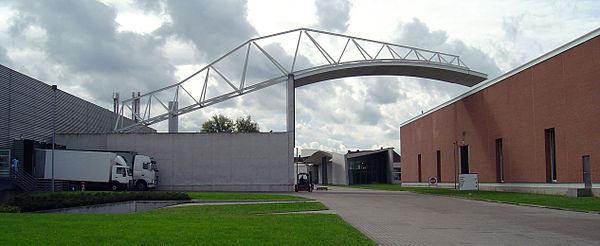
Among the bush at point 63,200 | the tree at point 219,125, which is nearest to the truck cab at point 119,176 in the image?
the bush at point 63,200

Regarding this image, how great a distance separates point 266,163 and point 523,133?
20156 millimetres

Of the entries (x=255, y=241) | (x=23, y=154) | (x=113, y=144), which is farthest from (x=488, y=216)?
(x=113, y=144)

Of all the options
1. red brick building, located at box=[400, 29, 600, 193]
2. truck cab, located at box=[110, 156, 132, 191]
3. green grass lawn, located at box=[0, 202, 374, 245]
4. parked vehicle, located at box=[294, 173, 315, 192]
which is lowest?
parked vehicle, located at box=[294, 173, 315, 192]

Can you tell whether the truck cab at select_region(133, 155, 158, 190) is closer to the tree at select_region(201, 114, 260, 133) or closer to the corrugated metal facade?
the corrugated metal facade

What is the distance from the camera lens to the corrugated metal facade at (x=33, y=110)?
36375 mm

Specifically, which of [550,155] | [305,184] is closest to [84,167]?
[305,184]

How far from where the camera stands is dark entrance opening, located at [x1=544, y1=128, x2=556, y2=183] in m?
33.2

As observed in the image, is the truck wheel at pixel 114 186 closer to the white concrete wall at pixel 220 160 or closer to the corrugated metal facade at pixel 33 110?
the white concrete wall at pixel 220 160

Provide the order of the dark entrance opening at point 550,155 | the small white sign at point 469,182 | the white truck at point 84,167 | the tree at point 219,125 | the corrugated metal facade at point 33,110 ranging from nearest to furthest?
the dark entrance opening at point 550,155
the corrugated metal facade at point 33,110
the small white sign at point 469,182
the white truck at point 84,167
the tree at point 219,125

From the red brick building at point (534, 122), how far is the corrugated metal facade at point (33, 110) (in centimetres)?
3557

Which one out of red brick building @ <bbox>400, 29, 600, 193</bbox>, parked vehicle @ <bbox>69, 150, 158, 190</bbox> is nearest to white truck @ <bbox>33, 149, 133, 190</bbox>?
parked vehicle @ <bbox>69, 150, 158, 190</bbox>

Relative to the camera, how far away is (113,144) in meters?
45.4

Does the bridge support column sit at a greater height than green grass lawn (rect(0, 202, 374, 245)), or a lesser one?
greater

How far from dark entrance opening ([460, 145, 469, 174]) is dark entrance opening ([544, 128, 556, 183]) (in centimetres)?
1450
